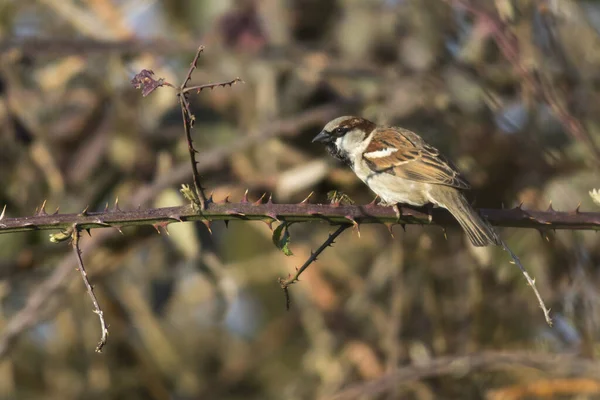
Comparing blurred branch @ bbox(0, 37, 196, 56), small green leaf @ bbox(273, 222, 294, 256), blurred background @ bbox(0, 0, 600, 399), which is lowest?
blurred background @ bbox(0, 0, 600, 399)

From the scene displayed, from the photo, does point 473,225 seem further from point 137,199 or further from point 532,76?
point 137,199

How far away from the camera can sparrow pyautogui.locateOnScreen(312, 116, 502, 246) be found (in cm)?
318

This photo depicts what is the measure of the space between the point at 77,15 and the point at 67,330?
192 cm

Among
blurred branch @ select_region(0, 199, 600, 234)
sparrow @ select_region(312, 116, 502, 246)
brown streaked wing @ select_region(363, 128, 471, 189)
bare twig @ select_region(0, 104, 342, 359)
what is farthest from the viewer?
bare twig @ select_region(0, 104, 342, 359)

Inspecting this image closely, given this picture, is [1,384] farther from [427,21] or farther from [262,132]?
[427,21]

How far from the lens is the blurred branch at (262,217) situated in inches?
82.7

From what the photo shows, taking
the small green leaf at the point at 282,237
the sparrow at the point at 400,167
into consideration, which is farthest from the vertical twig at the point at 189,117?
the sparrow at the point at 400,167

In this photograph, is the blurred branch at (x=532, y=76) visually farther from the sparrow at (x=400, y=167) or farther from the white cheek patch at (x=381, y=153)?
the white cheek patch at (x=381, y=153)

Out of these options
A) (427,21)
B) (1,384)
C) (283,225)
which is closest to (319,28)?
(427,21)

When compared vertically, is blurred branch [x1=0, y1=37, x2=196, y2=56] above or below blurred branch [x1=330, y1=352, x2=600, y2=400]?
above

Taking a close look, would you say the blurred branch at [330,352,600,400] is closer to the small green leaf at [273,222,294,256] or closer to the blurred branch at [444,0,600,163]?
the blurred branch at [444,0,600,163]

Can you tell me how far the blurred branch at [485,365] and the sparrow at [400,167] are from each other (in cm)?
69

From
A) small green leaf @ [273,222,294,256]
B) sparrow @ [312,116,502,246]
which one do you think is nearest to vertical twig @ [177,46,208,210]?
small green leaf @ [273,222,294,256]

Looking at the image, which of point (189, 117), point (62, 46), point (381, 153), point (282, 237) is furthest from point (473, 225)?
point (62, 46)
